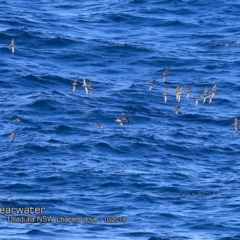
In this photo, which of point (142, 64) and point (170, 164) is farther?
point (142, 64)

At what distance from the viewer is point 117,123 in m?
62.1

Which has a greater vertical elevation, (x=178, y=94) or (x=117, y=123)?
(x=178, y=94)

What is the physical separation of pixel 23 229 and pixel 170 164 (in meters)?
11.1

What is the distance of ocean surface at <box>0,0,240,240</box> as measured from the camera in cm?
4991

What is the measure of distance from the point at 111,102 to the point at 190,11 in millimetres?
21602

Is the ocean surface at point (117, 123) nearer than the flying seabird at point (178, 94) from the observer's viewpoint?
Yes

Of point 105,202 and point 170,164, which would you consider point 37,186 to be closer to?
point 105,202

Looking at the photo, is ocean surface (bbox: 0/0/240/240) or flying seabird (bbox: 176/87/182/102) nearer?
ocean surface (bbox: 0/0/240/240)

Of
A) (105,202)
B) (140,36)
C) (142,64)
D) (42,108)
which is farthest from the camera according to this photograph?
(140,36)

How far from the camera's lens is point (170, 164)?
5656 cm

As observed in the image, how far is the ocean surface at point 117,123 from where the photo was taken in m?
49.9

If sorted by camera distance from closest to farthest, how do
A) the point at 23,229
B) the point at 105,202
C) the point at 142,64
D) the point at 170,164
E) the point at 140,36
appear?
the point at 23,229, the point at 105,202, the point at 170,164, the point at 142,64, the point at 140,36

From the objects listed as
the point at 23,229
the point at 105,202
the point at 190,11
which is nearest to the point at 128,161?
the point at 105,202

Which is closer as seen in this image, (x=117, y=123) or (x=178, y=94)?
(x=117, y=123)
